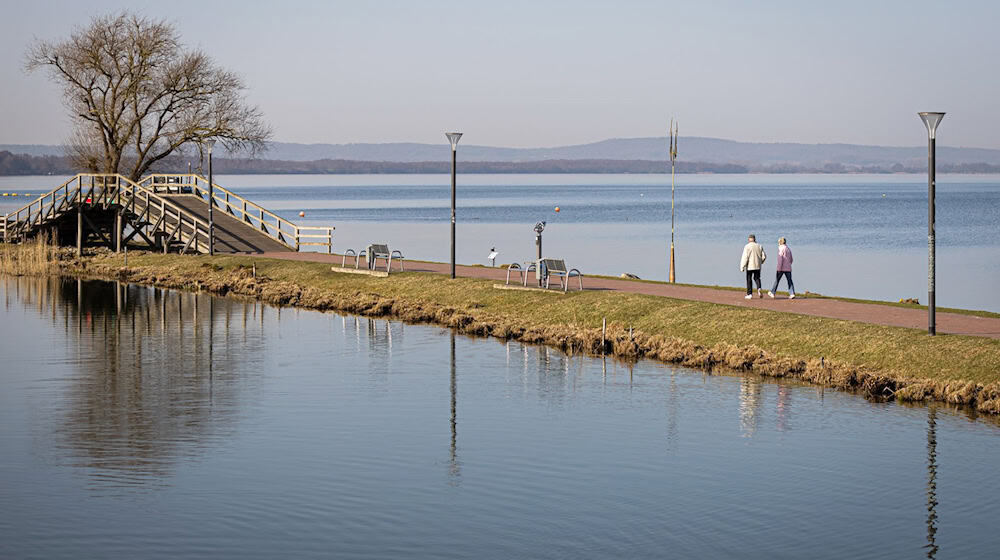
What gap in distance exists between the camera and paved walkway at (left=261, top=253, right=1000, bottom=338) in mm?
25391

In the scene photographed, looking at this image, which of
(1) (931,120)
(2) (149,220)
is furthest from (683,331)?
(2) (149,220)

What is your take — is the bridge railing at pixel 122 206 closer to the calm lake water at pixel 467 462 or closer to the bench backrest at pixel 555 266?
the bench backrest at pixel 555 266

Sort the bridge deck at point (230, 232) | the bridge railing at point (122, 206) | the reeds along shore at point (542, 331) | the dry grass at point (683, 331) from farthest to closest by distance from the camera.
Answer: the bridge railing at point (122, 206) → the bridge deck at point (230, 232) → the dry grass at point (683, 331) → the reeds along shore at point (542, 331)

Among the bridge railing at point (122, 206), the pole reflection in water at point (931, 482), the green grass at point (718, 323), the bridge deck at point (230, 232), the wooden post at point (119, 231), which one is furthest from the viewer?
the wooden post at point (119, 231)

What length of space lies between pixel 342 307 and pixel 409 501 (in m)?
21.9

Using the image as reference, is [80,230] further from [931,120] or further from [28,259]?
[931,120]

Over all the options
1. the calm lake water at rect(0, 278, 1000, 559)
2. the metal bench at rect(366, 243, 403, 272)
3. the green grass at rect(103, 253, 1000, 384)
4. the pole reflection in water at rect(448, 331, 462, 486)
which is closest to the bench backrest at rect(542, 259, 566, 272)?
the green grass at rect(103, 253, 1000, 384)

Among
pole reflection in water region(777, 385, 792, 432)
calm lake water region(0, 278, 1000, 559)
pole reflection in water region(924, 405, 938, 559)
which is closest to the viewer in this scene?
pole reflection in water region(924, 405, 938, 559)

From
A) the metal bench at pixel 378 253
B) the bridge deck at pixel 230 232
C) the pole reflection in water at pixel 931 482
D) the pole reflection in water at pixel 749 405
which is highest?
the bridge deck at pixel 230 232

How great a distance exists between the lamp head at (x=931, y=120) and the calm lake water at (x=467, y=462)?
5275 mm

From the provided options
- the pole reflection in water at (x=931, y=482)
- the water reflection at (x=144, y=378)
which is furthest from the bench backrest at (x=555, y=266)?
the pole reflection in water at (x=931, y=482)

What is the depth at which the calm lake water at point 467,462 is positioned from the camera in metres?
14.4

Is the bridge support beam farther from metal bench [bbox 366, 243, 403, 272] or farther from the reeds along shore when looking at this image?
metal bench [bbox 366, 243, 403, 272]

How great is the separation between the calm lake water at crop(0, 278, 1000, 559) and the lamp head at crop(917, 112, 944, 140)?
17.3 feet
